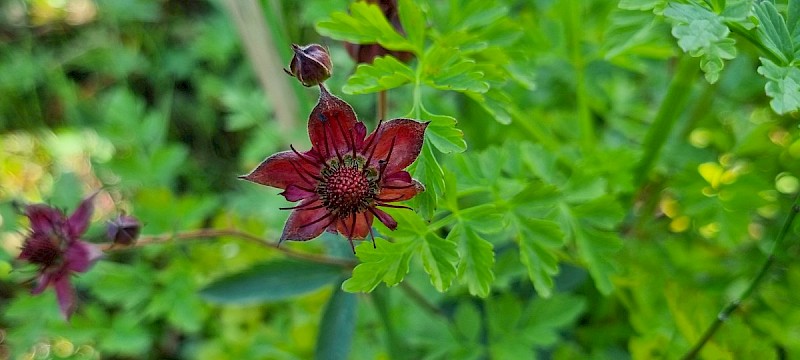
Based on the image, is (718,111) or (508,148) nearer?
(508,148)

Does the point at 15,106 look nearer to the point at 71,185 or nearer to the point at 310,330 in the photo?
the point at 71,185

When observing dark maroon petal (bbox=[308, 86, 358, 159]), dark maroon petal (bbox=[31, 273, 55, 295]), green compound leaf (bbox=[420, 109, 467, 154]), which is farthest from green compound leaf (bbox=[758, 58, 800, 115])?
dark maroon petal (bbox=[31, 273, 55, 295])

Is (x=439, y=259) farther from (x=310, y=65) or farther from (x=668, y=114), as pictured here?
(x=668, y=114)

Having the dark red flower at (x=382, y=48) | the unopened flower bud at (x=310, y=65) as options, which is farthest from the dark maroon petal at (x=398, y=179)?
the dark red flower at (x=382, y=48)

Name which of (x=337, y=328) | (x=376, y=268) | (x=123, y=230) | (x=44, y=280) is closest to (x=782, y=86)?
(x=376, y=268)

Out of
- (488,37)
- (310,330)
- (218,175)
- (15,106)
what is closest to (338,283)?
(310,330)

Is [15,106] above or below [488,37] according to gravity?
below

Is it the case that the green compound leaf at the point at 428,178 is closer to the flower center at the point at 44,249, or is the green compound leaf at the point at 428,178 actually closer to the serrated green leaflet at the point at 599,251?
the serrated green leaflet at the point at 599,251
